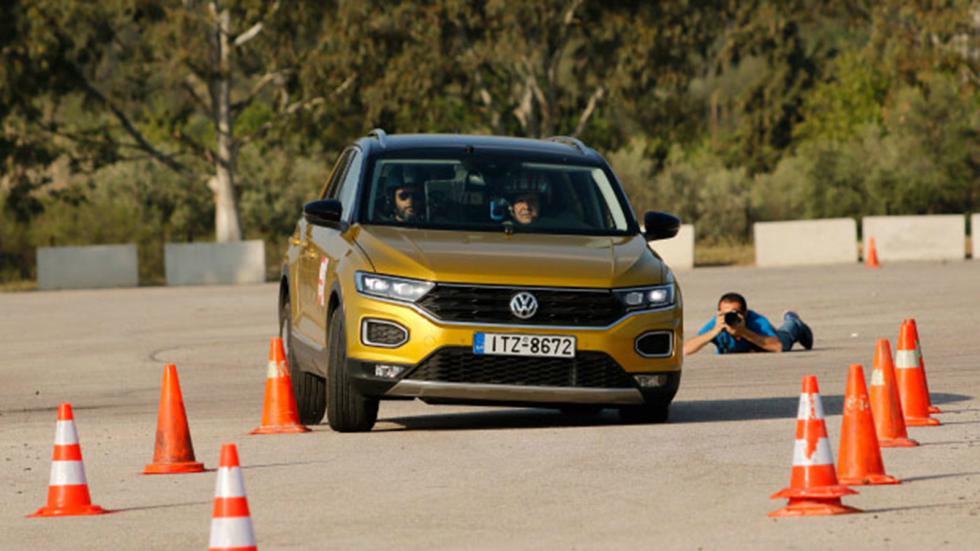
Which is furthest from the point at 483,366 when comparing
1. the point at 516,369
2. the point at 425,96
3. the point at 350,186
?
the point at 425,96

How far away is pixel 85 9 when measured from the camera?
49562 millimetres

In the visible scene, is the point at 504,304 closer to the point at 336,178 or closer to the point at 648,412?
the point at 648,412

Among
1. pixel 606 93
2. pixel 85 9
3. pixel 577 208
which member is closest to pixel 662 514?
pixel 577 208

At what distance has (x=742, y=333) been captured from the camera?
1884cm

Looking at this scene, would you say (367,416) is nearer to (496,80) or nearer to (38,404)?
(38,404)

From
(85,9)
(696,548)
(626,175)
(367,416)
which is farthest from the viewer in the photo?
(626,175)

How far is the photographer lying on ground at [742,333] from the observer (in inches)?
730

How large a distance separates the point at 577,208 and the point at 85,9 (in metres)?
38.1

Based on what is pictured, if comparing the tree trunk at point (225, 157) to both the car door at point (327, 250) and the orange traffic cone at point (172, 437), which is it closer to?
the car door at point (327, 250)

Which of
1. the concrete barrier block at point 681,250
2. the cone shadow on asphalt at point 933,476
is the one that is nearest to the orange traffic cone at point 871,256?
the concrete barrier block at point 681,250

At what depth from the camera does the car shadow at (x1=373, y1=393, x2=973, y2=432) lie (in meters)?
13.1

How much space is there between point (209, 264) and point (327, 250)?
3154 centimetres

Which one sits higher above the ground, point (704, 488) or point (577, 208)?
point (577, 208)

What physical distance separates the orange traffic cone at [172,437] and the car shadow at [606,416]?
2.22 meters
